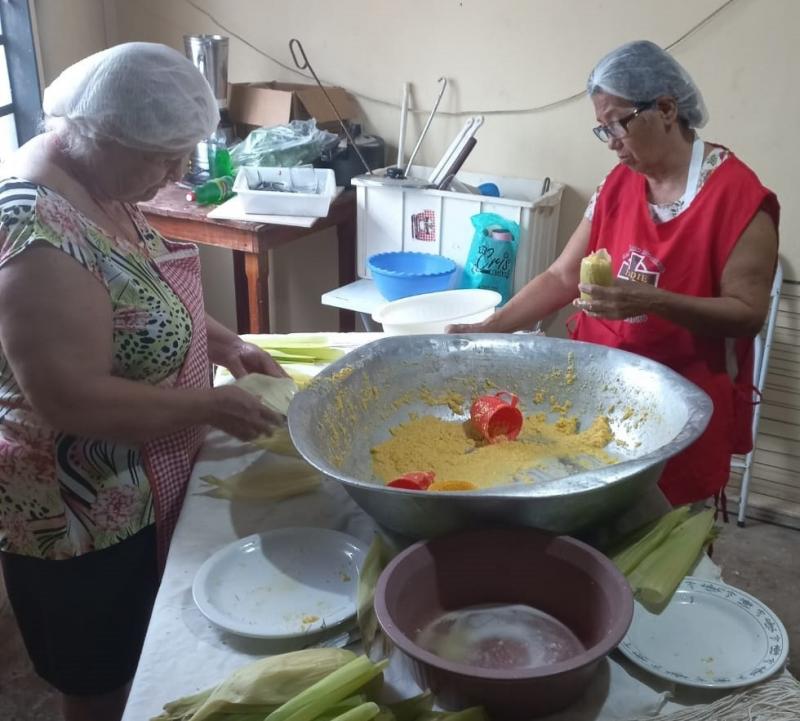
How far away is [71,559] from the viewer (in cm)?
133

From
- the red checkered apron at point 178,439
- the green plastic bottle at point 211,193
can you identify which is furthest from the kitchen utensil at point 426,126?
the red checkered apron at point 178,439

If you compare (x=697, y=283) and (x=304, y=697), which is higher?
(x=697, y=283)

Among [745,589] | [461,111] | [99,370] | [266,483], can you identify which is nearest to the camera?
[99,370]

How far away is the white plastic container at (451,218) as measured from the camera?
2.68m

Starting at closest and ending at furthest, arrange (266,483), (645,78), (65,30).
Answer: (266,483)
(645,78)
(65,30)

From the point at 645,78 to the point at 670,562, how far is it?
3.33 feet

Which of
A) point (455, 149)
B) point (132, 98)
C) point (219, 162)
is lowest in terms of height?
point (219, 162)

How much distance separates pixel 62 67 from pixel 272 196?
49.1 inches

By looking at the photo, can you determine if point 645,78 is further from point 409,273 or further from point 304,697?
point 304,697

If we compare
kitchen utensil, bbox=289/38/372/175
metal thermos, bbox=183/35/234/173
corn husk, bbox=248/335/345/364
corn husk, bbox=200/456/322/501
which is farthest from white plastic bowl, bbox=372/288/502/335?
metal thermos, bbox=183/35/234/173

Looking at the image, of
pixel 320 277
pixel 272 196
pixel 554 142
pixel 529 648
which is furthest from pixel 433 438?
pixel 320 277

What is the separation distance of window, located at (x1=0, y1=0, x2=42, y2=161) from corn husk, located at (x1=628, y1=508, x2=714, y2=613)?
2926 millimetres

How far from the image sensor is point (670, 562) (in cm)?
108

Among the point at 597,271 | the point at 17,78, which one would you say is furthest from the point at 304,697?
the point at 17,78
